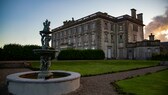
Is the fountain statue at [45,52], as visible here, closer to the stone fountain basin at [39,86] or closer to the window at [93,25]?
the stone fountain basin at [39,86]

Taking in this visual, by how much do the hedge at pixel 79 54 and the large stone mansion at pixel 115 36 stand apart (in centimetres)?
443

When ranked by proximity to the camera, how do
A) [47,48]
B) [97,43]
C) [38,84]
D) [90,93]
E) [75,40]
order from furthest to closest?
1. [75,40]
2. [97,43]
3. [47,48]
4. [90,93]
5. [38,84]

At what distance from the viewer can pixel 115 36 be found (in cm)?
4712

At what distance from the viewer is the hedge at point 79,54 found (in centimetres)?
3559

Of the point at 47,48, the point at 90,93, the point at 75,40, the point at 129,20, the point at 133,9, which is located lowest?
the point at 90,93

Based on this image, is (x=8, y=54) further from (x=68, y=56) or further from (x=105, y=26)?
(x=105, y=26)

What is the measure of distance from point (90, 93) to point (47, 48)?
427 cm

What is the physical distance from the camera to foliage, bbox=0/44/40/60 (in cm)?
3094

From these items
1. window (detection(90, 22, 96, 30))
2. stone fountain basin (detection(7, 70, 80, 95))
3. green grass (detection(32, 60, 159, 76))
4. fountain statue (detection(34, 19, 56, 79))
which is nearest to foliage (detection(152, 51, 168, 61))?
green grass (detection(32, 60, 159, 76))

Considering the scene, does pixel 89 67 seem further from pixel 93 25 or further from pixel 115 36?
pixel 115 36

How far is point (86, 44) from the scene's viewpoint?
4769 centimetres

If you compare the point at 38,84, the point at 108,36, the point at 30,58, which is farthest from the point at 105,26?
the point at 38,84

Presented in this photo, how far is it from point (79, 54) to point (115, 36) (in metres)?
14.7

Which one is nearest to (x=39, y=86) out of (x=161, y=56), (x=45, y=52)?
(x=45, y=52)
